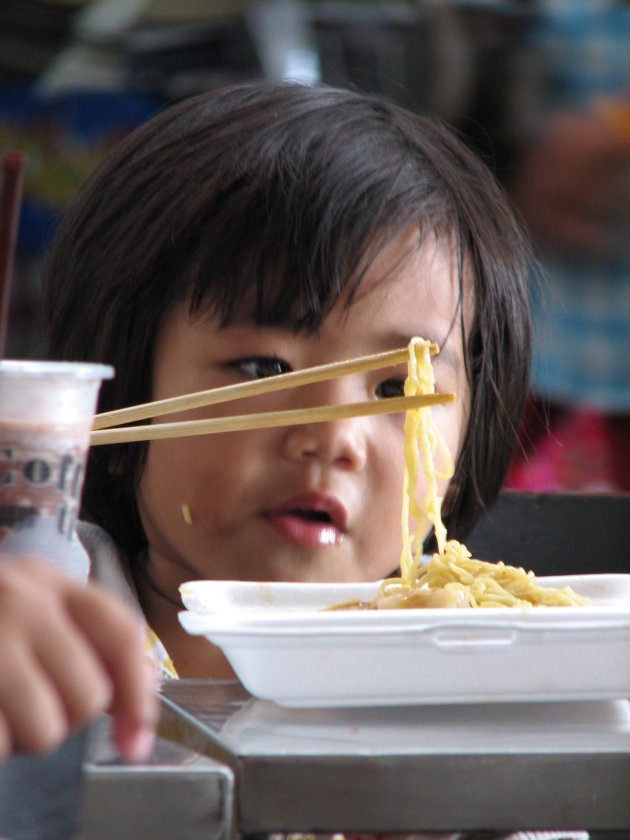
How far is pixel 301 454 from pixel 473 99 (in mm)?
2827

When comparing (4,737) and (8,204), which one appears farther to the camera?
(8,204)

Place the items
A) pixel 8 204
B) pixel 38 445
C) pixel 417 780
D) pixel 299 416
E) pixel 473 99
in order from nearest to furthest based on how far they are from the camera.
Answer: pixel 417 780, pixel 38 445, pixel 299 416, pixel 8 204, pixel 473 99

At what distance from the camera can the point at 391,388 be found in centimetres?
184

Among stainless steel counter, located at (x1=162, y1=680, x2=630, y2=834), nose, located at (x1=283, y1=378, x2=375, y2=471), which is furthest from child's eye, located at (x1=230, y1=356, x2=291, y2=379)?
stainless steel counter, located at (x1=162, y1=680, x2=630, y2=834)

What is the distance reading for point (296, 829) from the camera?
→ 771 mm

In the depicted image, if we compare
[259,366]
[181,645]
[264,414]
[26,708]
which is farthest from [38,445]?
[181,645]

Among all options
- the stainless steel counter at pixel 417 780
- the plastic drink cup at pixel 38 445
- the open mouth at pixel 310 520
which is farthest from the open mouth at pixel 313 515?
the stainless steel counter at pixel 417 780

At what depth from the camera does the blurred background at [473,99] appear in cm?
358

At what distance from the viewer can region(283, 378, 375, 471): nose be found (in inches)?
66.9

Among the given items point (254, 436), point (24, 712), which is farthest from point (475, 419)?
point (24, 712)

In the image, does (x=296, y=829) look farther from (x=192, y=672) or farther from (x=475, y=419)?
(x=475, y=419)

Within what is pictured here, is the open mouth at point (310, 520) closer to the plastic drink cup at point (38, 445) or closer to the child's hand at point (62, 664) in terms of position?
the plastic drink cup at point (38, 445)

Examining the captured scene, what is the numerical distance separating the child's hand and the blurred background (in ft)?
6.91

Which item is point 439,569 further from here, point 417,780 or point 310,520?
point 417,780
